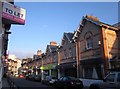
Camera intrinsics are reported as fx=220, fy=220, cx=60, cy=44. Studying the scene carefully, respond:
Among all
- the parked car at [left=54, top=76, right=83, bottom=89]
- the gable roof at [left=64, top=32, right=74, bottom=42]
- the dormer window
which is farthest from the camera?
the gable roof at [left=64, top=32, right=74, bottom=42]

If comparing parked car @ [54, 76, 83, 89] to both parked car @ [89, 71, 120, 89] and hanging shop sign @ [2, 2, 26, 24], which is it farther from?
hanging shop sign @ [2, 2, 26, 24]

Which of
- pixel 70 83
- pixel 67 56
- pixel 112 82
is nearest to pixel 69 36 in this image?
pixel 67 56

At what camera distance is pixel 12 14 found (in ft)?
35.8

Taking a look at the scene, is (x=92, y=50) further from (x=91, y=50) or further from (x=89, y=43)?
(x=89, y=43)

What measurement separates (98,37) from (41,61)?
32.4 meters

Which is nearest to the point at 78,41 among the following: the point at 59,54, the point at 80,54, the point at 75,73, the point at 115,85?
the point at 80,54

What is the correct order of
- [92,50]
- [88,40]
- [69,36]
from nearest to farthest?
[92,50] < [88,40] < [69,36]

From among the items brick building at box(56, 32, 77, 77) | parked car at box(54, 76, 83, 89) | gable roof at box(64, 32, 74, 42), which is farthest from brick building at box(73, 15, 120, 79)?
gable roof at box(64, 32, 74, 42)

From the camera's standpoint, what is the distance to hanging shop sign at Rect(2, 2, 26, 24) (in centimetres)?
1062

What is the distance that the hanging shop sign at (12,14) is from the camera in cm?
1062

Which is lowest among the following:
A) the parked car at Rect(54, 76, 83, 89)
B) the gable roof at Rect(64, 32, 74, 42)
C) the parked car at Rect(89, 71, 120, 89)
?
the parked car at Rect(54, 76, 83, 89)

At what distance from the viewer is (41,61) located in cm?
5784

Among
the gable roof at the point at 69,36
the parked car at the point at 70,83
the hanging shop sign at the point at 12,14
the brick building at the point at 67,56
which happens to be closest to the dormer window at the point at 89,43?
the brick building at the point at 67,56

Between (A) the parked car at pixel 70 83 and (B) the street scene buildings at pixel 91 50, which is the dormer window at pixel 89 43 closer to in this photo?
(B) the street scene buildings at pixel 91 50
